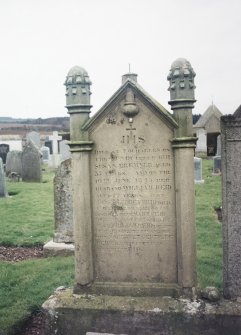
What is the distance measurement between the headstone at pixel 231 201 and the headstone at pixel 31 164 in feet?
47.1

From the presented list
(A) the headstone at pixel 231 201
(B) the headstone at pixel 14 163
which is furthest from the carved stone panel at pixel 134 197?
(B) the headstone at pixel 14 163

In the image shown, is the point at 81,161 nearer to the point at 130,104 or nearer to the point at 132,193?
the point at 132,193

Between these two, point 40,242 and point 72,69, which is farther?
point 40,242

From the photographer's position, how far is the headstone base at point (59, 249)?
727cm

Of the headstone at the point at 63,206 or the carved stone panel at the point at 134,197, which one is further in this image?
the headstone at the point at 63,206

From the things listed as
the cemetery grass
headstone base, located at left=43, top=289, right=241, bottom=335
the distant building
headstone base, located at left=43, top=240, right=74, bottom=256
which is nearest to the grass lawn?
the cemetery grass

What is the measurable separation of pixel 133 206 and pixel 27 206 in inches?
325

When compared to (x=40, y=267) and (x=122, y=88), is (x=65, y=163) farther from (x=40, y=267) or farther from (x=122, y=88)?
(x=122, y=88)

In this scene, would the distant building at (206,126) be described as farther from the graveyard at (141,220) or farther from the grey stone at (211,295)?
the grey stone at (211,295)

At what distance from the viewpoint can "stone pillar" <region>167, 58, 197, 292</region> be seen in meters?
4.07

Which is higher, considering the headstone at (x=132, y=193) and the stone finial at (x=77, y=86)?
the stone finial at (x=77, y=86)

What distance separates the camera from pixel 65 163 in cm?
729

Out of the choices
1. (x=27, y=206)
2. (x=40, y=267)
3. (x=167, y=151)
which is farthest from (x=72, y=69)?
(x=27, y=206)

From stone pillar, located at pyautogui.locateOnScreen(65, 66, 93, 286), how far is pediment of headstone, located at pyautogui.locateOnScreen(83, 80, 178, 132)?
15 cm
